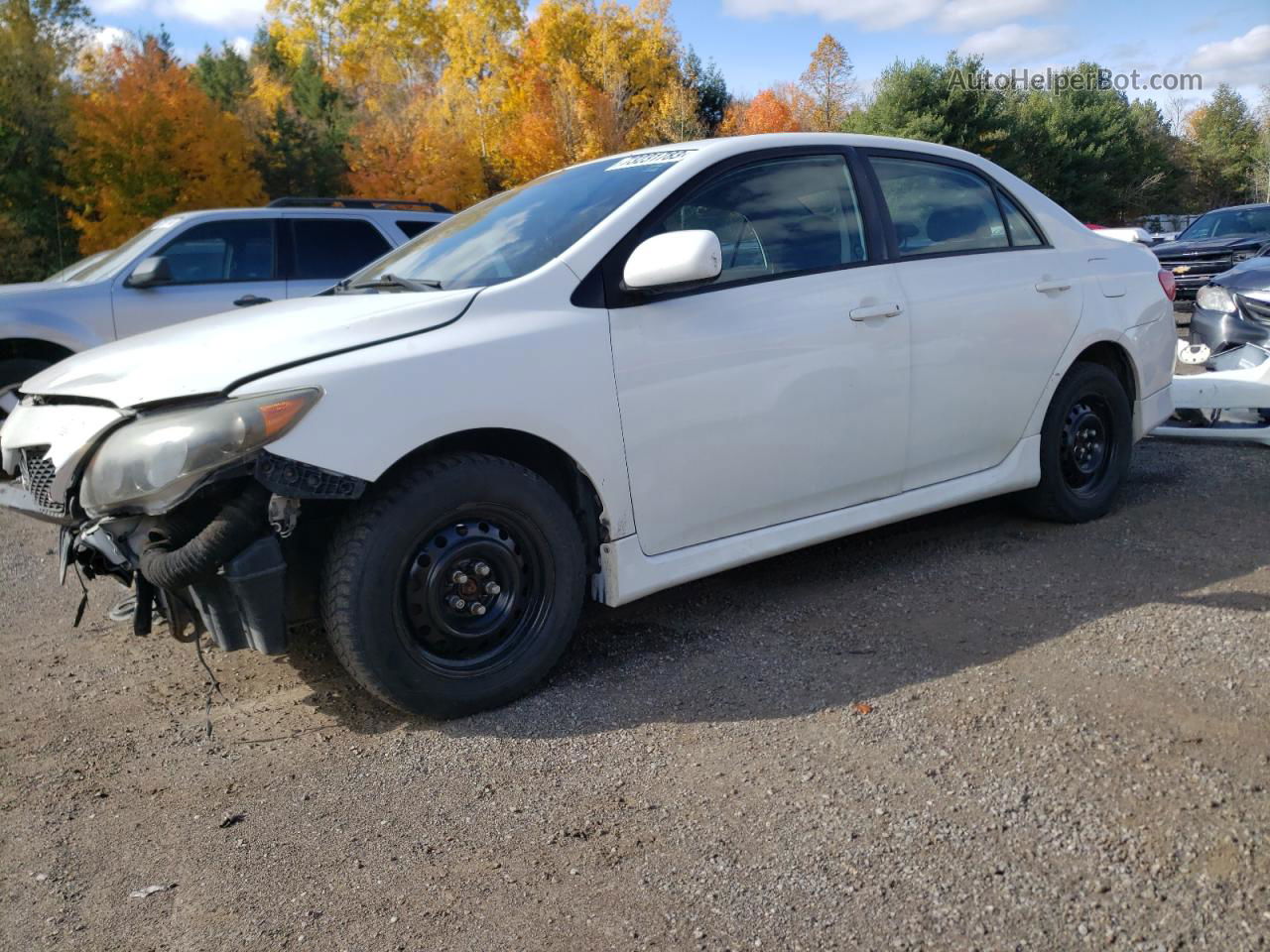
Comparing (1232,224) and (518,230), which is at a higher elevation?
(518,230)

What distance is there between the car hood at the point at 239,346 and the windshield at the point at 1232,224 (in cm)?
1673

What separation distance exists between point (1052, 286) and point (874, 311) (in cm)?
120

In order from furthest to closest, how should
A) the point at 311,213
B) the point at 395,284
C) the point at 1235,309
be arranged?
the point at 311,213 → the point at 1235,309 → the point at 395,284

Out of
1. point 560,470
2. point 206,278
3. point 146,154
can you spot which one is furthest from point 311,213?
point 146,154

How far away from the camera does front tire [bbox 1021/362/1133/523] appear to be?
501cm

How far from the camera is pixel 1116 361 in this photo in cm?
534

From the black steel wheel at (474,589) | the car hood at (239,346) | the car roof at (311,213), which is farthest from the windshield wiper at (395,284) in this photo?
the car roof at (311,213)

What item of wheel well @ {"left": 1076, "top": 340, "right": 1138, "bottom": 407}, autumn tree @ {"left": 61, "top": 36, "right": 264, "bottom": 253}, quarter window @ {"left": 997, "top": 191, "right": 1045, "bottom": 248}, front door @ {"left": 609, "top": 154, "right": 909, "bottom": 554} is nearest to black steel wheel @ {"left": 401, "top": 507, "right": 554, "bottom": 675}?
front door @ {"left": 609, "top": 154, "right": 909, "bottom": 554}

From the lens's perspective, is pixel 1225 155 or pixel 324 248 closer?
pixel 324 248

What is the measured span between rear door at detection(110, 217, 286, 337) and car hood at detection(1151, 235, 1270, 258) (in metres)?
13.7

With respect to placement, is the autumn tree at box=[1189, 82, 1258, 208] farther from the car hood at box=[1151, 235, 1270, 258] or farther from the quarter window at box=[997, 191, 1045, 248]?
the quarter window at box=[997, 191, 1045, 248]

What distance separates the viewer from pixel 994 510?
5512 millimetres

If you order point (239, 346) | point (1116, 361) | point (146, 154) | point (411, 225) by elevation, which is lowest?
point (1116, 361)

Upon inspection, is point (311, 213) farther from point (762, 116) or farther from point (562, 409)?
point (762, 116)
